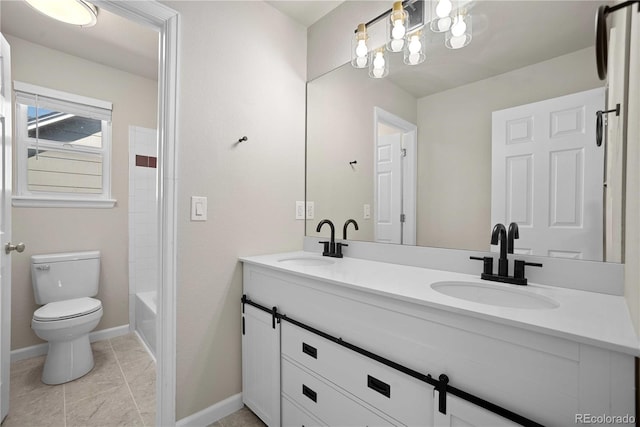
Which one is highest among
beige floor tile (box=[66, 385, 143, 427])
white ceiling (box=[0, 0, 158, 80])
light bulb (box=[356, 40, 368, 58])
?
white ceiling (box=[0, 0, 158, 80])

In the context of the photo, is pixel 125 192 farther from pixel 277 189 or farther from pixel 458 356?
pixel 458 356

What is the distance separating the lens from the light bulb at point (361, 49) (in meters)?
1.67

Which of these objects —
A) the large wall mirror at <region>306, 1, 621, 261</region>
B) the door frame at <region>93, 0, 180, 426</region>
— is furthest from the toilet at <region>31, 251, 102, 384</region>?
the large wall mirror at <region>306, 1, 621, 261</region>

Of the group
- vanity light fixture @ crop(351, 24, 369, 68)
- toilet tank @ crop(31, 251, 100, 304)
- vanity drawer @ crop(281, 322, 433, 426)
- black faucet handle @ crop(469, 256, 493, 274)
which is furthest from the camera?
toilet tank @ crop(31, 251, 100, 304)

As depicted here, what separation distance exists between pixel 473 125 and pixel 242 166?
48.1 inches

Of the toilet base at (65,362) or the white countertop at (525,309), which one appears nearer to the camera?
the white countertop at (525,309)

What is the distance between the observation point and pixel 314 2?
1.82 metres

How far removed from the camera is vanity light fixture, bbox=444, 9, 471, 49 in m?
1.32

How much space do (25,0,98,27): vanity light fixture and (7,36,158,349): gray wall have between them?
2.06ft

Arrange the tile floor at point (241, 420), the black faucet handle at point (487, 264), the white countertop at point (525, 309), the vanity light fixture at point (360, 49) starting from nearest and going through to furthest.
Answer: the white countertop at point (525, 309) < the black faucet handle at point (487, 264) < the tile floor at point (241, 420) < the vanity light fixture at point (360, 49)

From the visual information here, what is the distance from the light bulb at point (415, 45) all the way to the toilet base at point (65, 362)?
2.78 meters

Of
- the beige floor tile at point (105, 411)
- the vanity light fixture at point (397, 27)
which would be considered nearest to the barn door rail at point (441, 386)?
the beige floor tile at point (105, 411)

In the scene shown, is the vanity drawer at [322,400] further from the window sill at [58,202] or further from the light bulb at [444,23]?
the window sill at [58,202]

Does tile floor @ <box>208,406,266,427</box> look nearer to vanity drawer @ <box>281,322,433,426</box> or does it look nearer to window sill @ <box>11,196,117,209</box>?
vanity drawer @ <box>281,322,433,426</box>
